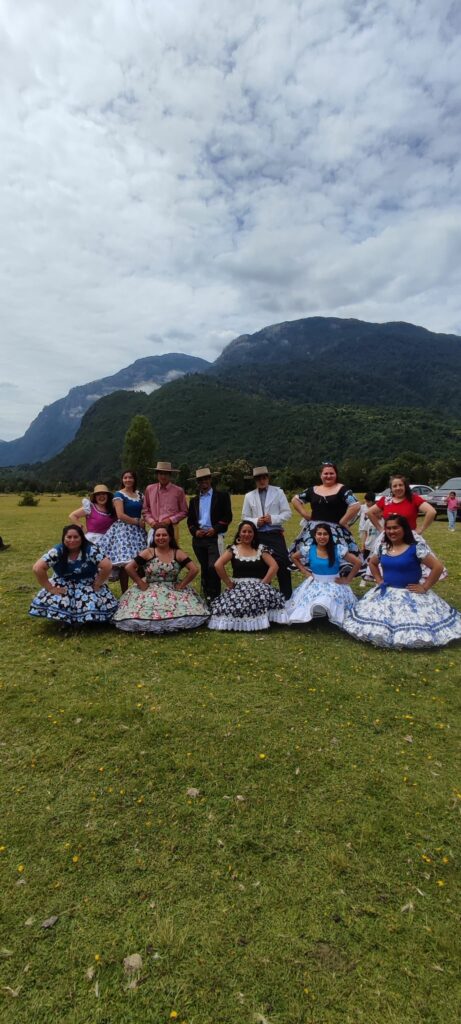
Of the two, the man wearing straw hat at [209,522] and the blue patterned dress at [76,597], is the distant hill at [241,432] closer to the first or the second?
the man wearing straw hat at [209,522]

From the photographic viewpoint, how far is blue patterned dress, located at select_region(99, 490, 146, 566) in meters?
8.11

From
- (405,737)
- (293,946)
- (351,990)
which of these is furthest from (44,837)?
(405,737)

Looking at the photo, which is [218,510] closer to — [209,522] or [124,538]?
[209,522]

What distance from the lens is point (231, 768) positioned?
3.86m

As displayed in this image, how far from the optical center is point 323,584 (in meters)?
7.21

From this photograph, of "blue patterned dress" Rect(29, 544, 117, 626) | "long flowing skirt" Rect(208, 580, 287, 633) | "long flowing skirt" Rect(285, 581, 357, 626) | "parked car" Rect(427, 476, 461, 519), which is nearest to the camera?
"blue patterned dress" Rect(29, 544, 117, 626)

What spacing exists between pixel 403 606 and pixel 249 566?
7.28 feet

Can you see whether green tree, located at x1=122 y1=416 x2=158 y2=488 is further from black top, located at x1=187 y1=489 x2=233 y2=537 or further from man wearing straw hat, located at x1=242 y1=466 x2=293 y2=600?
man wearing straw hat, located at x1=242 y1=466 x2=293 y2=600

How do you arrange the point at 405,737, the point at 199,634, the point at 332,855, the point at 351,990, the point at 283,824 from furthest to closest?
the point at 199,634 < the point at 405,737 < the point at 283,824 < the point at 332,855 < the point at 351,990

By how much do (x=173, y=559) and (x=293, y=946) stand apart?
5.21m

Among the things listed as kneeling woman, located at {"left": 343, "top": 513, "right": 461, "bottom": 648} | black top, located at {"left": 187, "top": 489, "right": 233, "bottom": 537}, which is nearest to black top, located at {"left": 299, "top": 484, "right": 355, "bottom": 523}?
kneeling woman, located at {"left": 343, "top": 513, "right": 461, "bottom": 648}

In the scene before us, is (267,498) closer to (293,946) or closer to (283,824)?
(283,824)

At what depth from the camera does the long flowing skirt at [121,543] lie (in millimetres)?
8102

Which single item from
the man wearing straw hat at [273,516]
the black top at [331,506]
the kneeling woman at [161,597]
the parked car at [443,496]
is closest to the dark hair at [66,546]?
the kneeling woman at [161,597]
